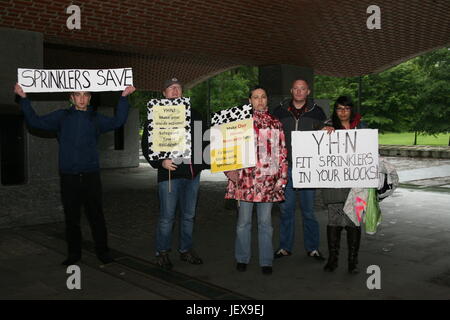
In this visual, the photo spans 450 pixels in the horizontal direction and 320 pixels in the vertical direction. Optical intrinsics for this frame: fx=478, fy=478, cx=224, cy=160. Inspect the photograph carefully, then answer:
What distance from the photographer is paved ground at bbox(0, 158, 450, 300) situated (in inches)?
173

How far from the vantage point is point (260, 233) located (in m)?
4.97

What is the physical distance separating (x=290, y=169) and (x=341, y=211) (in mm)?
816

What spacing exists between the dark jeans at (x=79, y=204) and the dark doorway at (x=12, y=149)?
108 inches

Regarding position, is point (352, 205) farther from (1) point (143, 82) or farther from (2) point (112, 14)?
(1) point (143, 82)

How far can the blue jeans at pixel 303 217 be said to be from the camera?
18.3 ft

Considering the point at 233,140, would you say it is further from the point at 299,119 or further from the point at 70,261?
the point at 70,261

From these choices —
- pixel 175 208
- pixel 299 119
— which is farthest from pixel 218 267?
pixel 299 119

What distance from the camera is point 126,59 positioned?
1539 cm

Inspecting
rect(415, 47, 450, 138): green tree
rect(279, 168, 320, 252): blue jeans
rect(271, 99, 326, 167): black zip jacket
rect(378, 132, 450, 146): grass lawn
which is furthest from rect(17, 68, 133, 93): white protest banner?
rect(378, 132, 450, 146): grass lawn

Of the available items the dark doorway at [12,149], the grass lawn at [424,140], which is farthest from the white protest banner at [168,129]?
the grass lawn at [424,140]

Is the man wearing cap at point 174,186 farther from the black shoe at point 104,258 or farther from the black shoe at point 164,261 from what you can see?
the black shoe at point 104,258

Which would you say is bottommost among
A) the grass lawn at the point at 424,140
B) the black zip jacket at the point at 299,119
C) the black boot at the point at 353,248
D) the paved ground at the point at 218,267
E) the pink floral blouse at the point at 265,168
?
the paved ground at the point at 218,267

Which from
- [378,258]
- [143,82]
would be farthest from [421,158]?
[378,258]
